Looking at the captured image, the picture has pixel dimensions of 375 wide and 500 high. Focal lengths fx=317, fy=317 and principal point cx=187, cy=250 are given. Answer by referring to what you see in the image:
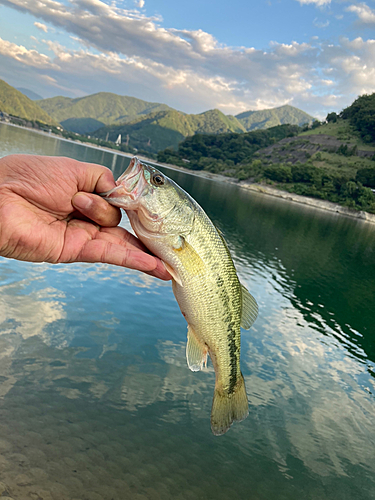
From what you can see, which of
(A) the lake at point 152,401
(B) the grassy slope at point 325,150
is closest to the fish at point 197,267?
(A) the lake at point 152,401

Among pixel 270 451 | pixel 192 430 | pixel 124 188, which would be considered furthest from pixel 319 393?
pixel 124 188

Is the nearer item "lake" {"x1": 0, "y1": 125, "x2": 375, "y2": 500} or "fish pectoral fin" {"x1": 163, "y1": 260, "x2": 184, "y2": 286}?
"fish pectoral fin" {"x1": 163, "y1": 260, "x2": 184, "y2": 286}

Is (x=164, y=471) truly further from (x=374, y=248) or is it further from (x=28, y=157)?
(x=374, y=248)

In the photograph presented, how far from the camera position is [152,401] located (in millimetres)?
8492

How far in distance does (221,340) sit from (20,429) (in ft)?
17.7

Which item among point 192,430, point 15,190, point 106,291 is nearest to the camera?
point 15,190

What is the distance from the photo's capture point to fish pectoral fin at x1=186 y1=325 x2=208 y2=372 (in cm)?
370

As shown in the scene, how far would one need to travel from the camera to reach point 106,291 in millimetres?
13938

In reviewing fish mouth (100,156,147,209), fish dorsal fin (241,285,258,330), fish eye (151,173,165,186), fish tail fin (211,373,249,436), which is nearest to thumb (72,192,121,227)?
fish mouth (100,156,147,209)

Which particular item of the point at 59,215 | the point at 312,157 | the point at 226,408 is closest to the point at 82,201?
the point at 59,215

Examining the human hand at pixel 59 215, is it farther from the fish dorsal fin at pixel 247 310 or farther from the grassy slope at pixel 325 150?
the grassy slope at pixel 325 150

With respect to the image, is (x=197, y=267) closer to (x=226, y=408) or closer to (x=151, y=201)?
(x=151, y=201)

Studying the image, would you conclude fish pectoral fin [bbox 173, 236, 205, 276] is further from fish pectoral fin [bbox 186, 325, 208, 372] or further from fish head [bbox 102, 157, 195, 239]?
fish pectoral fin [bbox 186, 325, 208, 372]

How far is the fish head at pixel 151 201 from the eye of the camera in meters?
3.07
